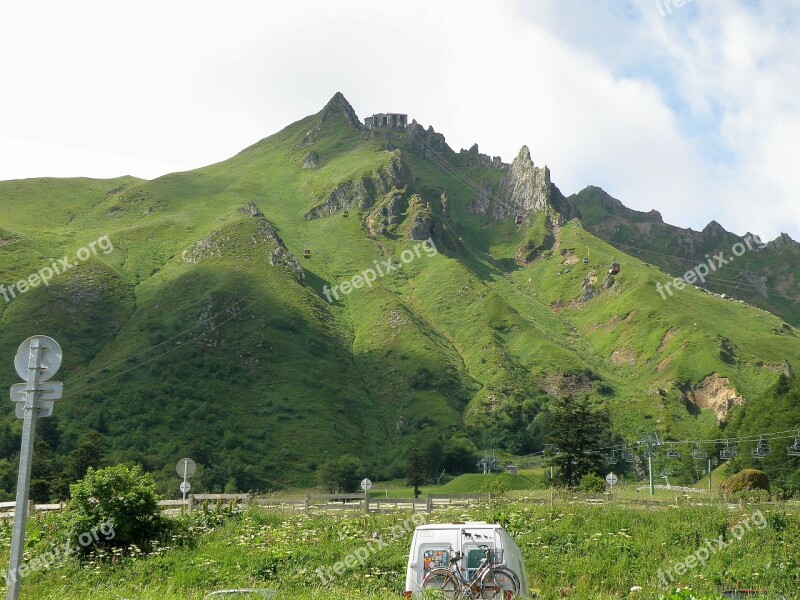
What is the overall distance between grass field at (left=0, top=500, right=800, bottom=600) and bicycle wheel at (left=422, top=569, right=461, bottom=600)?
6.08 feet

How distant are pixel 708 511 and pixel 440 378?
120026 millimetres

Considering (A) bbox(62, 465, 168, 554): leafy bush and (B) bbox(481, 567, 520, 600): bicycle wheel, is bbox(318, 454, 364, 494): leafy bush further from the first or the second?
(B) bbox(481, 567, 520, 600): bicycle wheel

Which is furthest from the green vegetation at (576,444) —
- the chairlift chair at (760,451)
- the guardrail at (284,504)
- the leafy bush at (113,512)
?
the leafy bush at (113,512)

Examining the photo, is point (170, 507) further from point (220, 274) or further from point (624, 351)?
point (624, 351)

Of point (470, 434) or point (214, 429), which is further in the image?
point (470, 434)

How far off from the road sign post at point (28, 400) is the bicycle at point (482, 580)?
7.39 m

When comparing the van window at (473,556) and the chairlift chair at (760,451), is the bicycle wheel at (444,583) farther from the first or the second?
the chairlift chair at (760,451)

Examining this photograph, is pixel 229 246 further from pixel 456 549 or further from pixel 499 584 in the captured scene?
pixel 499 584

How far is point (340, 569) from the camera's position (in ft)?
75.2

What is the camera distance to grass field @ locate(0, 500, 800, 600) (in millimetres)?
20969

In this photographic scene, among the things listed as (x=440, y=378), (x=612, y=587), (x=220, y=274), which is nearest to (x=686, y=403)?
(x=440, y=378)

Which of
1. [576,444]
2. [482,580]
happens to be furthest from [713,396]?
[482,580]

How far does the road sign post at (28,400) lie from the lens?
11812 millimetres

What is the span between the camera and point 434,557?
1584 cm
